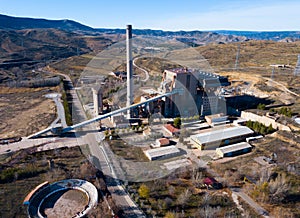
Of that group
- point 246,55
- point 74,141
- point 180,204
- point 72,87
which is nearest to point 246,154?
point 180,204

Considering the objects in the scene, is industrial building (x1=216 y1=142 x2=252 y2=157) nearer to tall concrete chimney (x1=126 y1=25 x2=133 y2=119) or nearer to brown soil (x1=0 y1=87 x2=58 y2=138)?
tall concrete chimney (x1=126 y1=25 x2=133 y2=119)

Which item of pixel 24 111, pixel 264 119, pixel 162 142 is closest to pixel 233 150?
pixel 162 142

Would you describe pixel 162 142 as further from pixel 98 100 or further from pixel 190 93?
pixel 98 100

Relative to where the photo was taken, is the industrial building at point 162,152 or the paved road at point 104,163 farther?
the industrial building at point 162,152

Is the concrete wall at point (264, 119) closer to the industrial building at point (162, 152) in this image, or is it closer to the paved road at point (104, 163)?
the industrial building at point (162, 152)

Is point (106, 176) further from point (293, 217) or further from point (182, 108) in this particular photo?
point (182, 108)

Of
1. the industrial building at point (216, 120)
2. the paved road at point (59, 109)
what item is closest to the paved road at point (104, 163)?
the paved road at point (59, 109)
